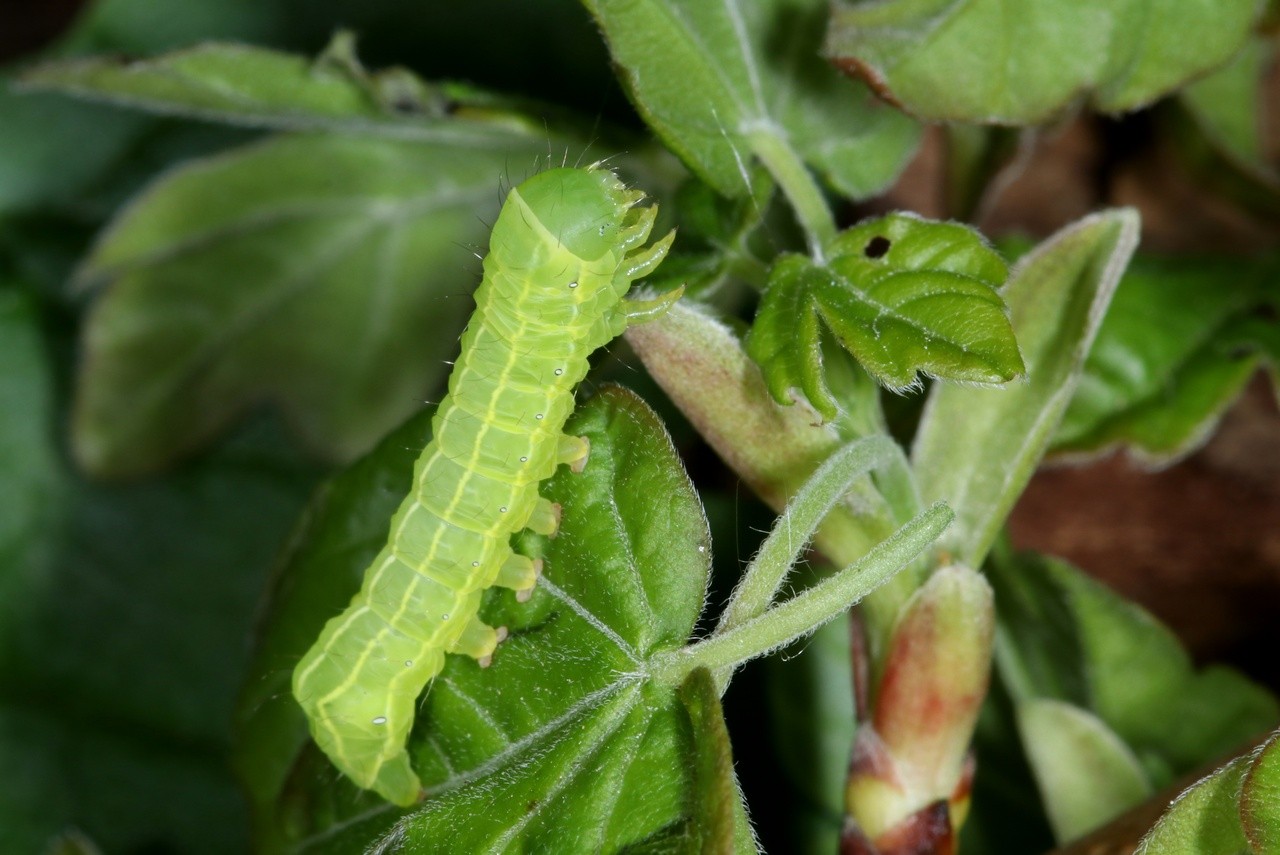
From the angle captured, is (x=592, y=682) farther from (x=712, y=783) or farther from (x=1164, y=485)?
(x=1164, y=485)

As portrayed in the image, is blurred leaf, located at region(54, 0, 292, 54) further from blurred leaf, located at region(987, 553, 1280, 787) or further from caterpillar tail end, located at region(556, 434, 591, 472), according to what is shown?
blurred leaf, located at region(987, 553, 1280, 787)

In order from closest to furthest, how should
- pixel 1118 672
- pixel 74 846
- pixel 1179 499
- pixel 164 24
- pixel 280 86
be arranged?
pixel 280 86
pixel 74 846
pixel 1118 672
pixel 1179 499
pixel 164 24

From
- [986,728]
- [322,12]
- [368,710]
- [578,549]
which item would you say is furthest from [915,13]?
[322,12]

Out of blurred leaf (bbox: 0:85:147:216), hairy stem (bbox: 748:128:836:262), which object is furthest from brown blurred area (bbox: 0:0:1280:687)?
blurred leaf (bbox: 0:85:147:216)

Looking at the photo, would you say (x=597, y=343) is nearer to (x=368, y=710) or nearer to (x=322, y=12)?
(x=368, y=710)

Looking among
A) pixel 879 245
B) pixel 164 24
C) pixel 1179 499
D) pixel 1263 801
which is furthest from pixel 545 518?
pixel 164 24

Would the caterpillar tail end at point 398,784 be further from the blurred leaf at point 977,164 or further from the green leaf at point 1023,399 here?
the blurred leaf at point 977,164
